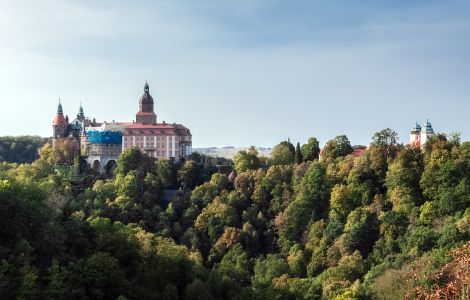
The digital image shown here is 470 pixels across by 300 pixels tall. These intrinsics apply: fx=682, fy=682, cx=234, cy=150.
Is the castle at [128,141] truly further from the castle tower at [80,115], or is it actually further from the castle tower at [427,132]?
the castle tower at [427,132]

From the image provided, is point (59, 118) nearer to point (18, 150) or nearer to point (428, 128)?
point (18, 150)

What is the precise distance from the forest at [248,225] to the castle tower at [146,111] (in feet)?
30.2

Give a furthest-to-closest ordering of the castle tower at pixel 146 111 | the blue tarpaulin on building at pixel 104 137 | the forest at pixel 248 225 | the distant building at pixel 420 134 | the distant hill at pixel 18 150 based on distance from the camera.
→ the distant hill at pixel 18 150, the castle tower at pixel 146 111, the blue tarpaulin on building at pixel 104 137, the distant building at pixel 420 134, the forest at pixel 248 225

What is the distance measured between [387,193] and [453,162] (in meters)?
6.24

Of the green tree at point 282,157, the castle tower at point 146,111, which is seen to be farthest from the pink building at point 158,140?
the green tree at point 282,157

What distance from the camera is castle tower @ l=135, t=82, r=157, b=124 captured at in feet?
286

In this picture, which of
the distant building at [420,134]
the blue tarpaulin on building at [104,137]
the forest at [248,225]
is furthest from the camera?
the blue tarpaulin on building at [104,137]

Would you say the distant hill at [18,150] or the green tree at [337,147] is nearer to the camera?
the green tree at [337,147]

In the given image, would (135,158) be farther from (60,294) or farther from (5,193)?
(60,294)

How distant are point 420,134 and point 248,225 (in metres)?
20.9

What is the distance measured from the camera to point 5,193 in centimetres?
3525

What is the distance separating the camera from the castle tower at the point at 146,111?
87.2 meters

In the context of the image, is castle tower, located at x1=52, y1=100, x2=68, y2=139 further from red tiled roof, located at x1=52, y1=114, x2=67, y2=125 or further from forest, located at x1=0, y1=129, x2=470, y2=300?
forest, located at x1=0, y1=129, x2=470, y2=300

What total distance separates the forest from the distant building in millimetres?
5908
